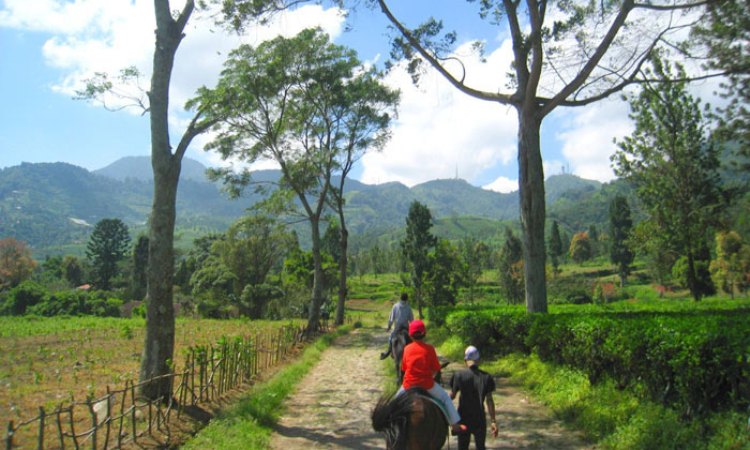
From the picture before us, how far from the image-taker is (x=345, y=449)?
23.3ft

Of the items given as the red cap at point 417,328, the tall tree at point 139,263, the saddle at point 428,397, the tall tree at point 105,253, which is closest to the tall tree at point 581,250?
the tall tree at point 139,263

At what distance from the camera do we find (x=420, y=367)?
5273 mm

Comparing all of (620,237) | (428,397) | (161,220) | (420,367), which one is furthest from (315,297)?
(620,237)

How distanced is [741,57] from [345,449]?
14.9 m

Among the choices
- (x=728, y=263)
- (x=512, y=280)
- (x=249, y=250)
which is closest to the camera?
(x=249, y=250)

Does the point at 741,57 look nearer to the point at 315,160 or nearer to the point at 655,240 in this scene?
the point at 655,240

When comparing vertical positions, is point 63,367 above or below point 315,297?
below

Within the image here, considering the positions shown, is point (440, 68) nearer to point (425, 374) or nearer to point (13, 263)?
point (425, 374)

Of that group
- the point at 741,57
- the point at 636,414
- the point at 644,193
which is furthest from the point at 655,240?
the point at 636,414

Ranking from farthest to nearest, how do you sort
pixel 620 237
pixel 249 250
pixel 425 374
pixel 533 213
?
pixel 620 237 < pixel 249 250 < pixel 533 213 < pixel 425 374

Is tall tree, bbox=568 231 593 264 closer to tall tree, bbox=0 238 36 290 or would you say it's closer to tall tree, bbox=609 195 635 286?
tall tree, bbox=609 195 635 286

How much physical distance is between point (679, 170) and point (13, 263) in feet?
262

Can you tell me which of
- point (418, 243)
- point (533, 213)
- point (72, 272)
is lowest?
point (72, 272)

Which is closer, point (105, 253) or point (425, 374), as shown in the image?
point (425, 374)
